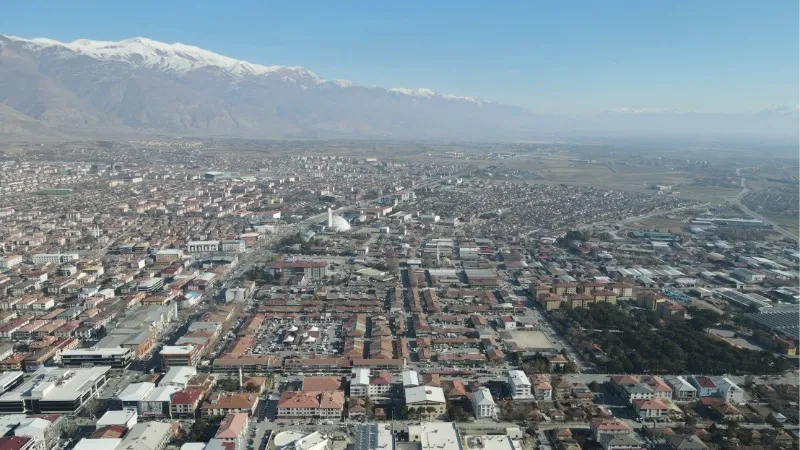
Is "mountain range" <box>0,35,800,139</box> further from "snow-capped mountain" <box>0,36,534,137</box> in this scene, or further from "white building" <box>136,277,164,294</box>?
"white building" <box>136,277,164,294</box>

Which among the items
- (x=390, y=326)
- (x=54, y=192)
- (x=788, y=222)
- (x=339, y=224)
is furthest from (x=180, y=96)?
(x=390, y=326)

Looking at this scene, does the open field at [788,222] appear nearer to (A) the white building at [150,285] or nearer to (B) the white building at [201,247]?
(B) the white building at [201,247]

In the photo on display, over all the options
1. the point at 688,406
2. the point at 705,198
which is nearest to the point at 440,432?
the point at 688,406

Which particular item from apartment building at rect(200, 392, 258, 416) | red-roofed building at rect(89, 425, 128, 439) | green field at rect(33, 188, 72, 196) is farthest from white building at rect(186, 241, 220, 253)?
green field at rect(33, 188, 72, 196)

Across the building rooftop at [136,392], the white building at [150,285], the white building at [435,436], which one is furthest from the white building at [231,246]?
the white building at [435,436]

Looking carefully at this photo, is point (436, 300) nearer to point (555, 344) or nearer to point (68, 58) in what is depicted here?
point (555, 344)

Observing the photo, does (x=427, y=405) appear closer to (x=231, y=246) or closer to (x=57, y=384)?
(x=57, y=384)
